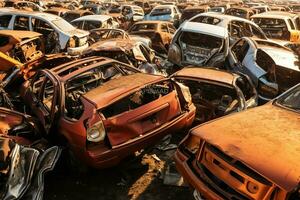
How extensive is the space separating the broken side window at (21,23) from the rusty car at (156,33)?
3.88 metres

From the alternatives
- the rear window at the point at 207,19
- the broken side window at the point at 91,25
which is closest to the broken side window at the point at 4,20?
the broken side window at the point at 91,25

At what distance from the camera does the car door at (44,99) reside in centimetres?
594

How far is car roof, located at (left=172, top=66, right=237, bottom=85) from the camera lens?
7.27m

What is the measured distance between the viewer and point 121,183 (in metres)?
5.87

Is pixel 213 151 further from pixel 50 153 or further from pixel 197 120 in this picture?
pixel 197 120

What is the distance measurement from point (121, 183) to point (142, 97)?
4.97 ft

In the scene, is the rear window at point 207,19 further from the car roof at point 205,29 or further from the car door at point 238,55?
the car door at point 238,55

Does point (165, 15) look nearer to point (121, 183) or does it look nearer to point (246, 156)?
point (121, 183)

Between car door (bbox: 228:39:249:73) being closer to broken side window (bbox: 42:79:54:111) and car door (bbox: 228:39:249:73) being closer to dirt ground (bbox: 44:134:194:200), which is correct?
dirt ground (bbox: 44:134:194:200)

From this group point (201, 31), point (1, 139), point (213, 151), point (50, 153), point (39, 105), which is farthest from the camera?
point (201, 31)

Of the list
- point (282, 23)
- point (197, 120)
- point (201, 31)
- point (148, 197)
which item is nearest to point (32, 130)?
point (148, 197)

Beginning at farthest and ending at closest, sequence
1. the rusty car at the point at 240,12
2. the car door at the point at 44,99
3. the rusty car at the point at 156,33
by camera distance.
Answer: the rusty car at the point at 240,12
the rusty car at the point at 156,33
the car door at the point at 44,99

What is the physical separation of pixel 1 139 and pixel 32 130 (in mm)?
1149

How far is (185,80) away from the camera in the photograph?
7535 millimetres
